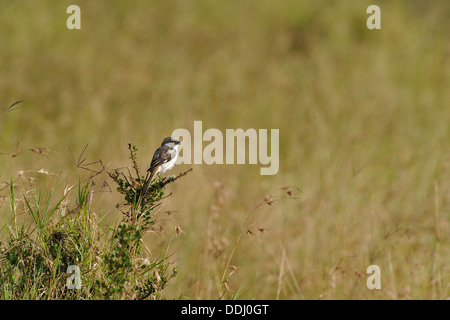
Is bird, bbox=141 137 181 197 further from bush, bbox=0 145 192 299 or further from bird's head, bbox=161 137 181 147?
bush, bbox=0 145 192 299

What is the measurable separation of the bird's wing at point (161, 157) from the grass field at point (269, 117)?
1103 millimetres

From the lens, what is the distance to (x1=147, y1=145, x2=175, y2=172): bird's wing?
3.06m

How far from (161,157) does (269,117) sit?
5612 millimetres

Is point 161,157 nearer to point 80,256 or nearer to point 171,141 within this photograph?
point 171,141

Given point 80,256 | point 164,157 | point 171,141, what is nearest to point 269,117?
point 171,141

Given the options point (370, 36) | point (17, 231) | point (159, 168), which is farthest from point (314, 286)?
point (370, 36)

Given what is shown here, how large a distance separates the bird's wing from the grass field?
3.62ft

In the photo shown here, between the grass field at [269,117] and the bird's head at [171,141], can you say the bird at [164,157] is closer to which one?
the bird's head at [171,141]

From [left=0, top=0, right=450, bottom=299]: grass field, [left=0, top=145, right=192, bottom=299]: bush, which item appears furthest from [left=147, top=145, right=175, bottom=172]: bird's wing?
[left=0, top=0, right=450, bottom=299]: grass field

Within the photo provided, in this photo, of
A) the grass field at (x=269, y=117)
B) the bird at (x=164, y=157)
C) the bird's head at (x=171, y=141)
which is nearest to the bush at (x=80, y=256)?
the bird at (x=164, y=157)

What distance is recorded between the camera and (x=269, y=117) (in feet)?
28.2

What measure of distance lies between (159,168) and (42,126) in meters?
5.12

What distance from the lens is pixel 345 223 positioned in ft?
17.1

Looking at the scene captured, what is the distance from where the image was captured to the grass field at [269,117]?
16.3ft
